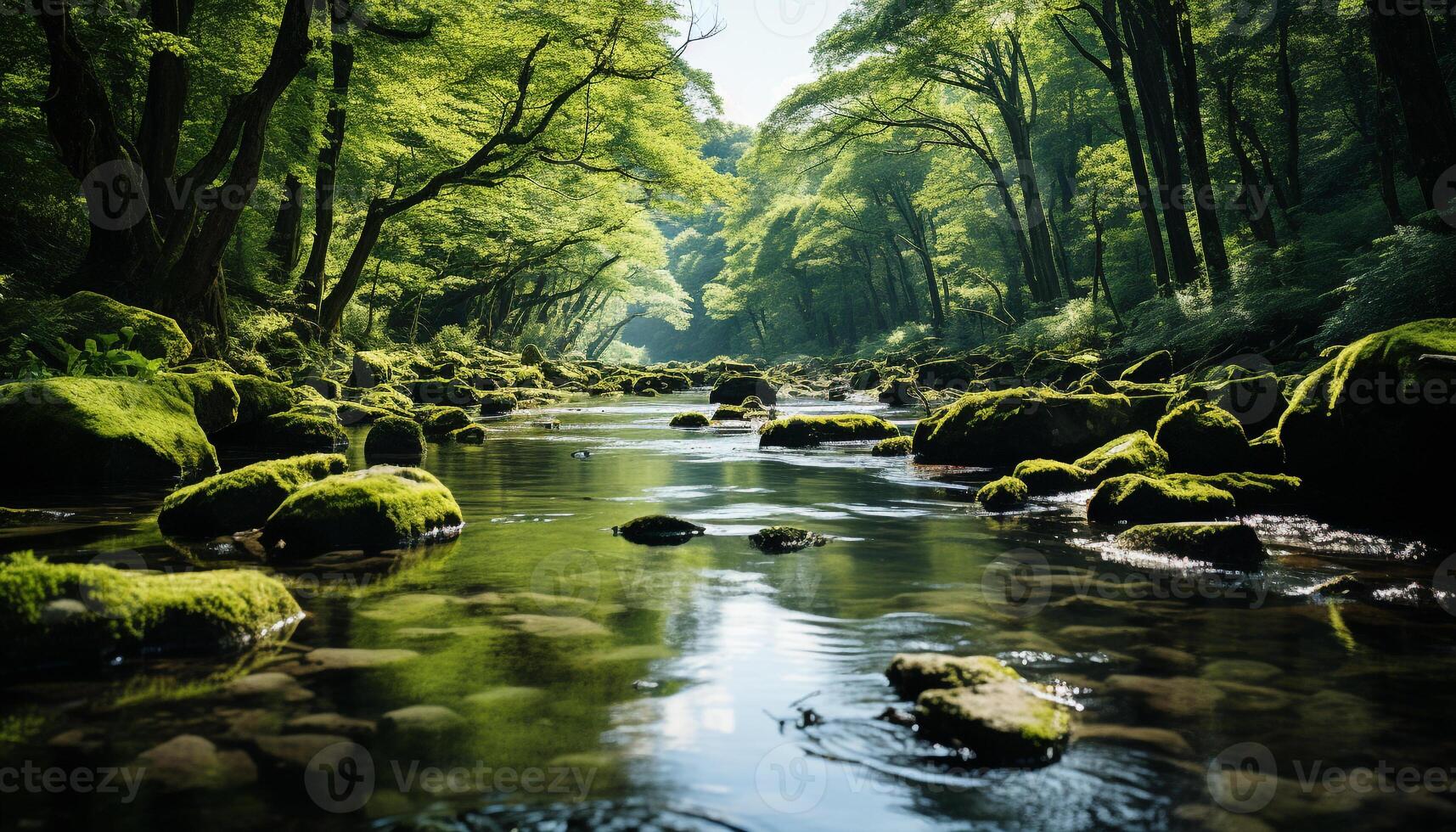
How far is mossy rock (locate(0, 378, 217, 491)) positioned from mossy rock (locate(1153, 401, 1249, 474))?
9024 millimetres

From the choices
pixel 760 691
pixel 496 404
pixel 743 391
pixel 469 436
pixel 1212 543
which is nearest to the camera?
pixel 760 691

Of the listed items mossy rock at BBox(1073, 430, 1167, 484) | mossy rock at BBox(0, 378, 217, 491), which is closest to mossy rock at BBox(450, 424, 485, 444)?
mossy rock at BBox(0, 378, 217, 491)

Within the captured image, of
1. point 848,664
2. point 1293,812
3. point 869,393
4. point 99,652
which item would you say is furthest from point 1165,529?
point 869,393

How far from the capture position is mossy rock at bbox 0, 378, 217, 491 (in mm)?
7582

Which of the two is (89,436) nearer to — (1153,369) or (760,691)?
(760,691)

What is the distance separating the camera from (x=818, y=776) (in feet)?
8.83

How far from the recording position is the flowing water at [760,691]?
247cm

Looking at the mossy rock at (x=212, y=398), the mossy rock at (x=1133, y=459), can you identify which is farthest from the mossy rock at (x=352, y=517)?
the mossy rock at (x=1133, y=459)

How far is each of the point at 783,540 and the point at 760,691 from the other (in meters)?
2.64

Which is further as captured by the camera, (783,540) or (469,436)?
(469,436)

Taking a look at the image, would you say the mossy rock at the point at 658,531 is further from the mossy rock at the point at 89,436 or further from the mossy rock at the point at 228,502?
the mossy rock at the point at 89,436

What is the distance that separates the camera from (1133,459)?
25.3 ft

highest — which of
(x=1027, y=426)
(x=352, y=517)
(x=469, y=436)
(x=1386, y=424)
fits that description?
(x=469, y=436)

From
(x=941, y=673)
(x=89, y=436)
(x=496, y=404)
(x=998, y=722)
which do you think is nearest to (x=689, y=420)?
(x=496, y=404)
